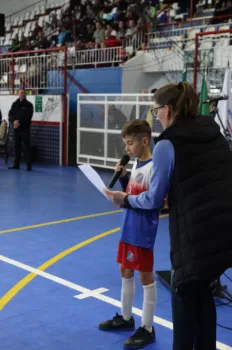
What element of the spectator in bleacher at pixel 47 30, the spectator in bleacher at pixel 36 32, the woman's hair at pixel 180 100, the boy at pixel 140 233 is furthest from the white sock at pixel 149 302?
the spectator in bleacher at pixel 36 32

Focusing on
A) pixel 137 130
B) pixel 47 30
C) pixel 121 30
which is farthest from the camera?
pixel 47 30

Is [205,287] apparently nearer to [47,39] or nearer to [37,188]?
[37,188]


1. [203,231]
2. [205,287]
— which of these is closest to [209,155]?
[203,231]

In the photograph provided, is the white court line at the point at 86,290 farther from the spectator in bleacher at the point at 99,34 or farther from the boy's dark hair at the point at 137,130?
the spectator in bleacher at the point at 99,34

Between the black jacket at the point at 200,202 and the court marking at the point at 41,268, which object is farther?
the court marking at the point at 41,268

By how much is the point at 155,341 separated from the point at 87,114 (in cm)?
926

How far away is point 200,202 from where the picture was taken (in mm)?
2023

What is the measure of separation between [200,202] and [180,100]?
50 centimetres

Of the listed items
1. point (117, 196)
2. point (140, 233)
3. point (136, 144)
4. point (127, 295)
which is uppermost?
point (136, 144)

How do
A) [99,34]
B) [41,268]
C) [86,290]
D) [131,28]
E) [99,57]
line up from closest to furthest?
[86,290] < [41,268] < [99,57] < [131,28] < [99,34]

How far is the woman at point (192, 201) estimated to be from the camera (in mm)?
2008


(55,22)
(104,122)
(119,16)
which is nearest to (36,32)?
(55,22)

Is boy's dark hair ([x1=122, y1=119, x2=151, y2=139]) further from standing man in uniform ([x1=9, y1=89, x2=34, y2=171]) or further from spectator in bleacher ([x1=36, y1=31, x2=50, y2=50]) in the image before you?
spectator in bleacher ([x1=36, y1=31, x2=50, y2=50])

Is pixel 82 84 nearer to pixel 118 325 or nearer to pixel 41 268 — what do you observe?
pixel 41 268
